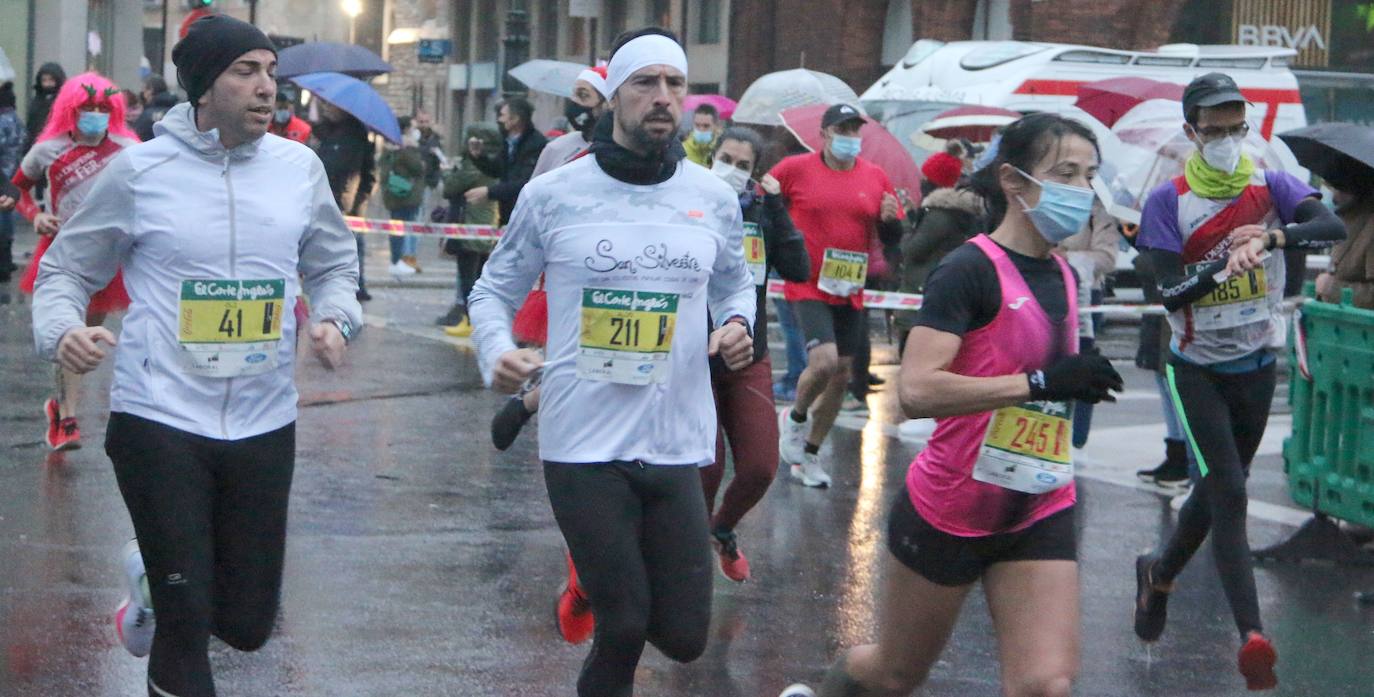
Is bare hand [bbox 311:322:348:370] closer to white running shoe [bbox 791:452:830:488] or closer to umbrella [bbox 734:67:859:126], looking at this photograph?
white running shoe [bbox 791:452:830:488]

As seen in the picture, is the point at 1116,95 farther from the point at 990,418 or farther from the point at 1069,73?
the point at 990,418

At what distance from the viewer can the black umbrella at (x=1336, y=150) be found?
8000 mm

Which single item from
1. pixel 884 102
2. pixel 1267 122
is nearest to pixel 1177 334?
pixel 1267 122

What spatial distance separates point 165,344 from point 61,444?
5.60 m

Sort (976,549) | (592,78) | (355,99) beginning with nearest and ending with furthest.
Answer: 1. (976,549)
2. (592,78)
3. (355,99)

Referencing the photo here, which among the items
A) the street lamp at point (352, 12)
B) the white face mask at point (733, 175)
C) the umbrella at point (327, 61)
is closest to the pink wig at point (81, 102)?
the white face mask at point (733, 175)

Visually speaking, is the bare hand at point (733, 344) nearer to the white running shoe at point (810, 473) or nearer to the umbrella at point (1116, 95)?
the white running shoe at point (810, 473)

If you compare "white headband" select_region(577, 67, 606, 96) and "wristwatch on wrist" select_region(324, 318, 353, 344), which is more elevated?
"white headband" select_region(577, 67, 606, 96)

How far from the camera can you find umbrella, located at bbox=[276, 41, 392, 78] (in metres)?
20.1

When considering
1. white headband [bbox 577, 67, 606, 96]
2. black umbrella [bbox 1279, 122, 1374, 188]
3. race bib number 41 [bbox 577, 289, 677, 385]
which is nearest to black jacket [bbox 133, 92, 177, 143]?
white headband [bbox 577, 67, 606, 96]

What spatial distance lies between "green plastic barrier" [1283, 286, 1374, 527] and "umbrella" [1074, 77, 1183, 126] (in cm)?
887

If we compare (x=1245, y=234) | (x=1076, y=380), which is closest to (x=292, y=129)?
(x=1245, y=234)

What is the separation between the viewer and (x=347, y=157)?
17172 mm

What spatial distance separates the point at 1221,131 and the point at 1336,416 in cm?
238
